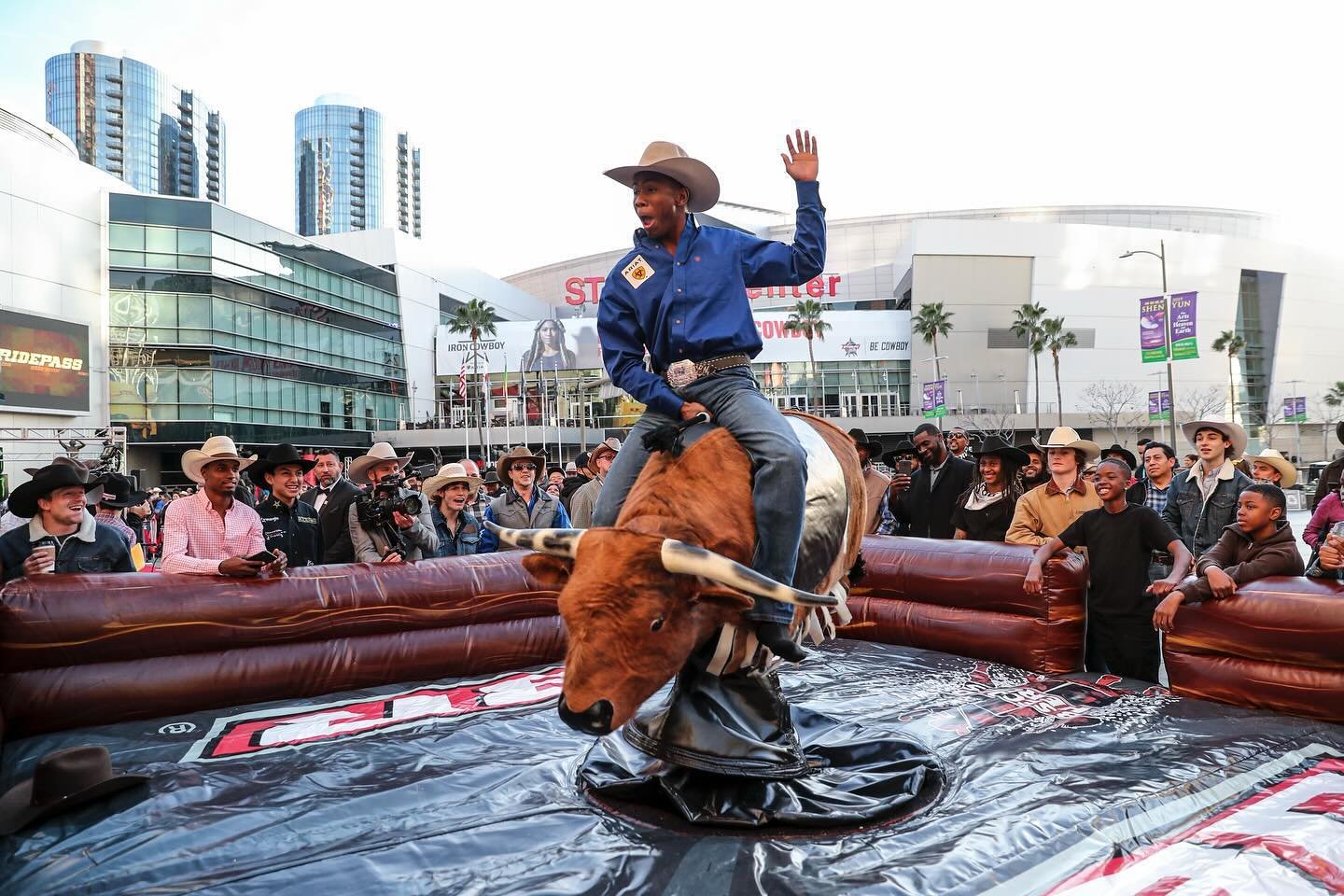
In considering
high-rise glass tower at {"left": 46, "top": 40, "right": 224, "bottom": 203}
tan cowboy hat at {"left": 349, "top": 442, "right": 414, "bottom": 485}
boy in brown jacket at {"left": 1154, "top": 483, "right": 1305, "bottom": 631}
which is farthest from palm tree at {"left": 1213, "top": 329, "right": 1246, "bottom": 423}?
high-rise glass tower at {"left": 46, "top": 40, "right": 224, "bottom": 203}

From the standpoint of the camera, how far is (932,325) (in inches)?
2295

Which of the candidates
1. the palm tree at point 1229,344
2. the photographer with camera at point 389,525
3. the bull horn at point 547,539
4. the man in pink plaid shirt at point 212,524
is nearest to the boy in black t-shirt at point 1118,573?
the bull horn at point 547,539

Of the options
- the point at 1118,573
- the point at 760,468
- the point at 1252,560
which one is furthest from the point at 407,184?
the point at 760,468

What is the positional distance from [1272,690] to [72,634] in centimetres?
649

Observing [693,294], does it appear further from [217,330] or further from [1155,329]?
[217,330]

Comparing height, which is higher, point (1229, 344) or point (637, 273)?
point (1229, 344)

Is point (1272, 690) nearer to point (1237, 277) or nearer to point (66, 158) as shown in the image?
point (66, 158)

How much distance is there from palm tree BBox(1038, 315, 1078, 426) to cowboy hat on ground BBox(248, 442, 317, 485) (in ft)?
193

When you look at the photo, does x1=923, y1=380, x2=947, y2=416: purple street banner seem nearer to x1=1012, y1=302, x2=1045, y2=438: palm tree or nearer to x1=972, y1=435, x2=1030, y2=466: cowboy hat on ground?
x1=1012, y1=302, x2=1045, y2=438: palm tree

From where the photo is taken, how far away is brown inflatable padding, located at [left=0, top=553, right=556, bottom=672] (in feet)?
14.6

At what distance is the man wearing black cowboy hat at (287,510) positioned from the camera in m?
6.58

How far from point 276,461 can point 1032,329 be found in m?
59.9

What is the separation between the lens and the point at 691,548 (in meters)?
2.66

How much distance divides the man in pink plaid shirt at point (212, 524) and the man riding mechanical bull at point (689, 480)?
3.08 metres
